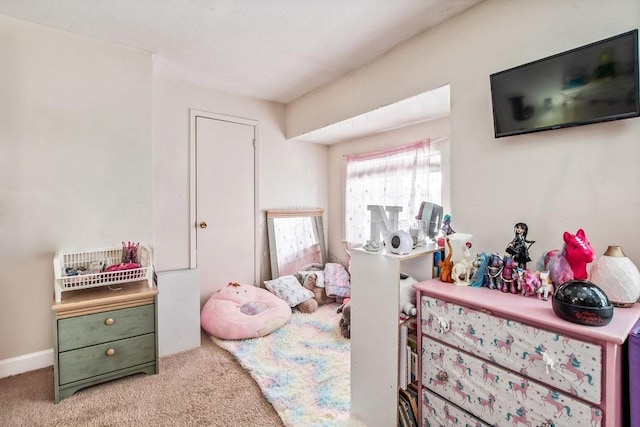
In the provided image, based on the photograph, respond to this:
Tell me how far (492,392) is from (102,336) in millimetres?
2243

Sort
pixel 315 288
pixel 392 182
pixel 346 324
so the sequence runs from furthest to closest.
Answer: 1. pixel 315 288
2. pixel 392 182
3. pixel 346 324

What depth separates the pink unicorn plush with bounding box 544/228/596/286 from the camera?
1246 millimetres

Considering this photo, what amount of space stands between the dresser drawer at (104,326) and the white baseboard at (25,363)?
0.64 m

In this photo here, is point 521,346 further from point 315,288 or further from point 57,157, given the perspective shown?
point 57,157

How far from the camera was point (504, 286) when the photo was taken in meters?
1.40

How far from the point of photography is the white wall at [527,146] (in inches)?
52.2

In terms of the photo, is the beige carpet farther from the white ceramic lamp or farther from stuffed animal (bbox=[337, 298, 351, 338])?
the white ceramic lamp

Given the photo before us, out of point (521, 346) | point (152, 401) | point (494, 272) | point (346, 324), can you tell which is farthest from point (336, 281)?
point (521, 346)

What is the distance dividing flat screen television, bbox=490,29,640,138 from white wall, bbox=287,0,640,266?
3.3 inches

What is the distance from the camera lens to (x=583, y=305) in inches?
40.2

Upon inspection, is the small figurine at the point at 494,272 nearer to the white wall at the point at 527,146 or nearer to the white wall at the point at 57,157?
the white wall at the point at 527,146

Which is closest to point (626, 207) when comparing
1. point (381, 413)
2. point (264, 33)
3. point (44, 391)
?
point (381, 413)

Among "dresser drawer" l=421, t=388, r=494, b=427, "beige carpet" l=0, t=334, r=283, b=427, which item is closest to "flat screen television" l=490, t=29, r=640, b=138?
"dresser drawer" l=421, t=388, r=494, b=427

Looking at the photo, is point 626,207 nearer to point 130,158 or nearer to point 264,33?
point 264,33
